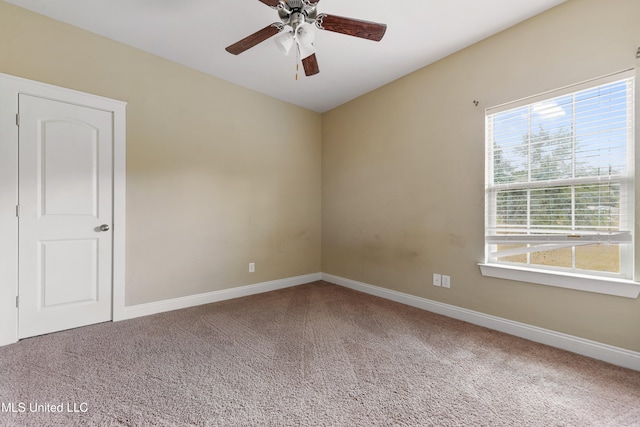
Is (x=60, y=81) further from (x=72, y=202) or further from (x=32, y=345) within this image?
(x=32, y=345)

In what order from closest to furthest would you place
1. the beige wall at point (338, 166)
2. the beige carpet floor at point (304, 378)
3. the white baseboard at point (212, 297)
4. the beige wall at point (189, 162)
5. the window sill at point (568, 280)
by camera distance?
the beige carpet floor at point (304, 378) → the window sill at point (568, 280) → the beige wall at point (338, 166) → the beige wall at point (189, 162) → the white baseboard at point (212, 297)

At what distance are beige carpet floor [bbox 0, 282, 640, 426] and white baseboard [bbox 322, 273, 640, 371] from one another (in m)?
0.07

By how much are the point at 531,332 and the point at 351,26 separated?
2.76 meters

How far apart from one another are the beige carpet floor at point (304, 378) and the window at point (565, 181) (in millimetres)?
749

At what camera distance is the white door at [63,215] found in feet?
7.63

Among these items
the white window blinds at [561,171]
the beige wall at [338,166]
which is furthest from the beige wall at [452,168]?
the white window blinds at [561,171]

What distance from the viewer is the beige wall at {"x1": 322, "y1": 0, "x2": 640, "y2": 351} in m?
2.05

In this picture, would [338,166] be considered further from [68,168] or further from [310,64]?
[68,168]

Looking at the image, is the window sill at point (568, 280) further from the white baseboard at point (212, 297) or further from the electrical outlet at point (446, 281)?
the white baseboard at point (212, 297)

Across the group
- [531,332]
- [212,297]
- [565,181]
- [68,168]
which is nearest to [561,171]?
[565,181]

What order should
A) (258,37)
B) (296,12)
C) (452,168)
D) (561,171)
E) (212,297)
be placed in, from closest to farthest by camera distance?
1. (296,12)
2. (258,37)
3. (561,171)
4. (452,168)
5. (212,297)

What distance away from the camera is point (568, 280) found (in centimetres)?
214

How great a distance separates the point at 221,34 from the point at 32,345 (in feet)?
9.92

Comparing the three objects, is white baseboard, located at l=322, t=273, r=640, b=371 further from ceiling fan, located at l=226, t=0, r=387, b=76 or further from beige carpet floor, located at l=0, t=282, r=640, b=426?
ceiling fan, located at l=226, t=0, r=387, b=76
